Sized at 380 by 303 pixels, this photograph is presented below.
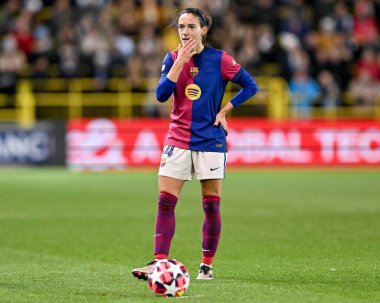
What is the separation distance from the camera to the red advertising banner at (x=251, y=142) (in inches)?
1022

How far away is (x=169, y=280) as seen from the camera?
8094mm

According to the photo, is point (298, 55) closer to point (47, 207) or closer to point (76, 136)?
point (76, 136)

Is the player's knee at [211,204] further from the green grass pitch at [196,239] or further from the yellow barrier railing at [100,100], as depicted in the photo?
the yellow barrier railing at [100,100]

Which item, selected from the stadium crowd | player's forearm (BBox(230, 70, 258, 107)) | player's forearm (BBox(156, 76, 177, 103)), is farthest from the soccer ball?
the stadium crowd

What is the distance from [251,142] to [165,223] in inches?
688

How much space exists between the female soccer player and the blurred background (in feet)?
54.8

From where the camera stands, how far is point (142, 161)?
26.2 m

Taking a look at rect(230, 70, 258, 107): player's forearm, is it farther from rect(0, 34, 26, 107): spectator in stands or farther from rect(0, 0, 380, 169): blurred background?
rect(0, 34, 26, 107): spectator in stands

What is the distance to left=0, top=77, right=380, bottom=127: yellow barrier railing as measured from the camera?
26.7m

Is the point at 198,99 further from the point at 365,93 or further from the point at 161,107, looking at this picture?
Answer: the point at 365,93

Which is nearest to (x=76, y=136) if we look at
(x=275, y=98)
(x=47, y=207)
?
(x=275, y=98)

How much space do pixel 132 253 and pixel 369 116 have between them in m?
16.9

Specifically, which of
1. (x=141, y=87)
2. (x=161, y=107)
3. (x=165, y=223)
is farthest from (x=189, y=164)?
(x=141, y=87)

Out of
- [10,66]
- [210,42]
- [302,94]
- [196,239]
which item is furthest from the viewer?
[302,94]
